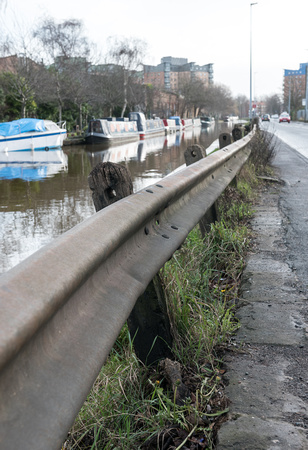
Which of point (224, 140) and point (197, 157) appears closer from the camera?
point (197, 157)

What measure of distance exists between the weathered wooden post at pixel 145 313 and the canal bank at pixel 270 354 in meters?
0.31

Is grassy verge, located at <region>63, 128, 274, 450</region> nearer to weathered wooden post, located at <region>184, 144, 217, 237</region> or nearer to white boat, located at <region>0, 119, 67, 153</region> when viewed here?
weathered wooden post, located at <region>184, 144, 217, 237</region>

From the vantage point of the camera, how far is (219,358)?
2414 mm

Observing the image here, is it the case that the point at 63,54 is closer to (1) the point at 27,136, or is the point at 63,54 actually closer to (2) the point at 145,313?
(1) the point at 27,136

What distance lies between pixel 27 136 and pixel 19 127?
2.16ft

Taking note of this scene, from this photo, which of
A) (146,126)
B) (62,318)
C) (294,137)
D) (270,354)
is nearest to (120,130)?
(146,126)

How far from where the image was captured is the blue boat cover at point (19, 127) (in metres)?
30.2

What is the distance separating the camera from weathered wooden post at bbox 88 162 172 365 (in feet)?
7.22

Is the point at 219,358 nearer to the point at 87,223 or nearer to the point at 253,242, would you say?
the point at 87,223

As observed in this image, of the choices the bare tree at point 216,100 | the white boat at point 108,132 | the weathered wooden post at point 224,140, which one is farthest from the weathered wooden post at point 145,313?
the bare tree at point 216,100

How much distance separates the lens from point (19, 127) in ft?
101

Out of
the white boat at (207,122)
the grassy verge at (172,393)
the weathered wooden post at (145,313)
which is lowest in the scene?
the grassy verge at (172,393)

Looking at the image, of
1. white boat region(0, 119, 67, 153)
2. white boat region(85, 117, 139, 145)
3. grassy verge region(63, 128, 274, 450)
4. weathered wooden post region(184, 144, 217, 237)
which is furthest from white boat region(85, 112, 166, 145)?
grassy verge region(63, 128, 274, 450)

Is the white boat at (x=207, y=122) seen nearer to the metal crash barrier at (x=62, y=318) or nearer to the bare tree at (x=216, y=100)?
the bare tree at (x=216, y=100)
